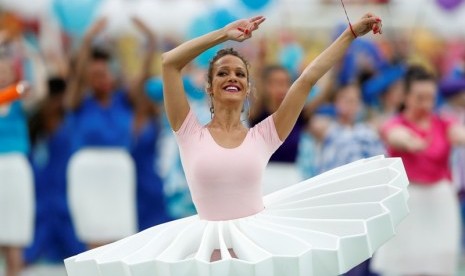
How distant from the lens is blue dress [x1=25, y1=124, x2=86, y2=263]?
38.7 feet

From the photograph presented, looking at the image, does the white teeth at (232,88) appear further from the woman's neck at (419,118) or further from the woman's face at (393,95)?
the woman's face at (393,95)

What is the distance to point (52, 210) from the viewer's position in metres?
12.1

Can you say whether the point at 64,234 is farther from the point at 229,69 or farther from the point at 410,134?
the point at 229,69

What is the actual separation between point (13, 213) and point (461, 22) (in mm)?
6007

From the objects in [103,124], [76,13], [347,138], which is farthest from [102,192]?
[347,138]

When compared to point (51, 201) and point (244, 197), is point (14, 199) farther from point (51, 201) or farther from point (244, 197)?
point (244, 197)

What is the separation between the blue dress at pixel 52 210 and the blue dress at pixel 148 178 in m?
0.84

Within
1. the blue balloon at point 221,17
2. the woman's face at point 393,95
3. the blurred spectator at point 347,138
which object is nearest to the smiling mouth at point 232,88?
the blurred spectator at point 347,138

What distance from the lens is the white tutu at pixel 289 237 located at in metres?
5.04

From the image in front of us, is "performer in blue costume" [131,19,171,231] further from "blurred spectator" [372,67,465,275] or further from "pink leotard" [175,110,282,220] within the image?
"pink leotard" [175,110,282,220]

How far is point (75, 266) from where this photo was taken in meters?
5.35

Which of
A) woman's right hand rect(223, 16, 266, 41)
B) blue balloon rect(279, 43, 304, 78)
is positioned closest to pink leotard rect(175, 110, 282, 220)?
woman's right hand rect(223, 16, 266, 41)

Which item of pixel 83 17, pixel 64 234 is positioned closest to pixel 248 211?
pixel 83 17

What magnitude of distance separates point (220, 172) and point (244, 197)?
0.50ft
